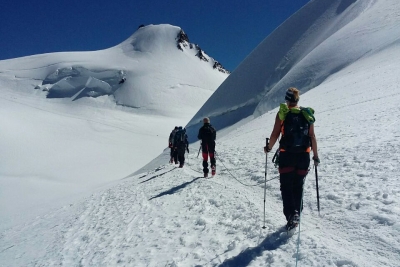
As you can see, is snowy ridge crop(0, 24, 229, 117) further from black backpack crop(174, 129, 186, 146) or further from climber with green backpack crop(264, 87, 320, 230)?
climber with green backpack crop(264, 87, 320, 230)

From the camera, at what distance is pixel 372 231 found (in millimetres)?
4547

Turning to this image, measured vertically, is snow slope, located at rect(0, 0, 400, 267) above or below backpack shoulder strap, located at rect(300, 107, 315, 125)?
below

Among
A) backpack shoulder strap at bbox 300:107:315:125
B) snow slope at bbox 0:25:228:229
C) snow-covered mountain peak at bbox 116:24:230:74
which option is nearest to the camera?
backpack shoulder strap at bbox 300:107:315:125

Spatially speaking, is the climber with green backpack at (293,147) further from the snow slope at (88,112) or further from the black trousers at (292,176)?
the snow slope at (88,112)

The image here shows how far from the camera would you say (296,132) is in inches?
182

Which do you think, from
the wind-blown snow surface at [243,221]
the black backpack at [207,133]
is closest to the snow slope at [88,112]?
the wind-blown snow surface at [243,221]

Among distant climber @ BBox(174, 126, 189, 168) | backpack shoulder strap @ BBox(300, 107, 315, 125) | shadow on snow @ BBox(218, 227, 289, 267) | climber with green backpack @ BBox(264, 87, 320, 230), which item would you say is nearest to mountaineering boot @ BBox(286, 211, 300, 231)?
climber with green backpack @ BBox(264, 87, 320, 230)

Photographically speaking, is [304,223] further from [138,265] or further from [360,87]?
[360,87]

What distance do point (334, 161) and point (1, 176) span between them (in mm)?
31641

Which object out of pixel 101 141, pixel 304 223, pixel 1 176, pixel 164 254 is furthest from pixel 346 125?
pixel 101 141

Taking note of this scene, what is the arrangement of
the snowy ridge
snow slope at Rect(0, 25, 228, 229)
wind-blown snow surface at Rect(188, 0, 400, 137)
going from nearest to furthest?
snow slope at Rect(0, 25, 228, 229), wind-blown snow surface at Rect(188, 0, 400, 137), the snowy ridge

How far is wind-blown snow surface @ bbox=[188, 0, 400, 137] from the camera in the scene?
33.1m

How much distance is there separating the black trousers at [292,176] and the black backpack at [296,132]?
0.10 metres

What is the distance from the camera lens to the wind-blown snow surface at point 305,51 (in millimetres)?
33125
